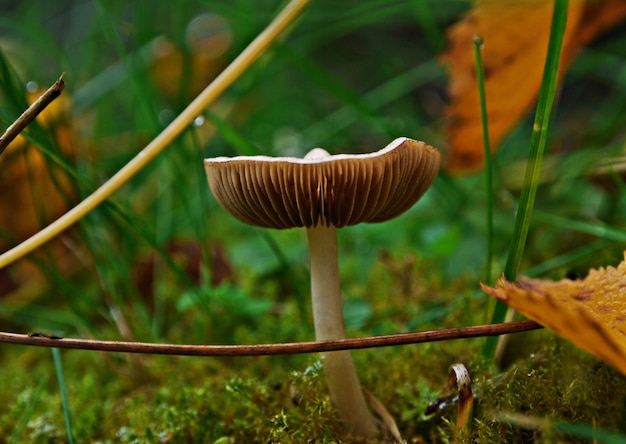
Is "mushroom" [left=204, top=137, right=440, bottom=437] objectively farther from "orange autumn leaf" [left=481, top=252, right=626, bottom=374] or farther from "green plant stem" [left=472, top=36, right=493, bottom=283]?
"orange autumn leaf" [left=481, top=252, right=626, bottom=374]

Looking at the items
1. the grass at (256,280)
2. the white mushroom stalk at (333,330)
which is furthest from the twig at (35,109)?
the white mushroom stalk at (333,330)

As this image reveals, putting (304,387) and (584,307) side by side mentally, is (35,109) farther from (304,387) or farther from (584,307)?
(584,307)

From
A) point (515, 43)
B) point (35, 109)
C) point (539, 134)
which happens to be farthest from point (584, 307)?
point (515, 43)

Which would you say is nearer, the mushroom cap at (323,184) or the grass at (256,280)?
the mushroom cap at (323,184)

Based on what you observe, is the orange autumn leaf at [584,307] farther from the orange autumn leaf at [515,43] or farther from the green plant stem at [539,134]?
the orange autumn leaf at [515,43]

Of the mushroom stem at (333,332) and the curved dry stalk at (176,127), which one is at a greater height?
the curved dry stalk at (176,127)
